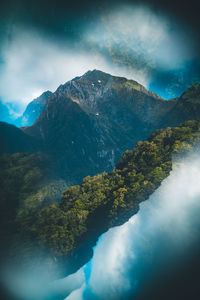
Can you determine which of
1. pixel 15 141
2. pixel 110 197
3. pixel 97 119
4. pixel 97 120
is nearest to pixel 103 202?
pixel 110 197

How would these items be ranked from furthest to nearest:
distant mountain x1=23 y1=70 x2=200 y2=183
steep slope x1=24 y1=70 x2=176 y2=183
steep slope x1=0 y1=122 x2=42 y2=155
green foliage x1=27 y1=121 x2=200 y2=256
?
steep slope x1=24 y1=70 x2=176 y2=183
distant mountain x1=23 y1=70 x2=200 y2=183
steep slope x1=0 y1=122 x2=42 y2=155
green foliage x1=27 y1=121 x2=200 y2=256

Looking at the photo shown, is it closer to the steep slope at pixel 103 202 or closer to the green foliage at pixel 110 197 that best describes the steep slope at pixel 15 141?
the green foliage at pixel 110 197

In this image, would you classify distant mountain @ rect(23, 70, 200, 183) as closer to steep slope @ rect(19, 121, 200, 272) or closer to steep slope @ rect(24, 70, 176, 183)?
steep slope @ rect(24, 70, 176, 183)

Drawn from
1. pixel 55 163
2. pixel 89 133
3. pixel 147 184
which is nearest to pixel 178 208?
pixel 147 184

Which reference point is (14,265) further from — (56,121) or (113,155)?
(56,121)

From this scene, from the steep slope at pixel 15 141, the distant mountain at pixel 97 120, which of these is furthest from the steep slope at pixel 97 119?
the steep slope at pixel 15 141

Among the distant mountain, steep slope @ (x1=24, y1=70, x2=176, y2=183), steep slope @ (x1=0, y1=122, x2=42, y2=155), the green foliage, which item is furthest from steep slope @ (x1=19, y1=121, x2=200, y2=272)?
steep slope @ (x1=0, y1=122, x2=42, y2=155)
